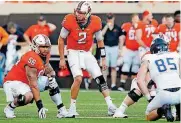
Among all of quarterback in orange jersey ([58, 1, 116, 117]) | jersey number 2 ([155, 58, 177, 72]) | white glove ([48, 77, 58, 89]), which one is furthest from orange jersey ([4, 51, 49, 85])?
jersey number 2 ([155, 58, 177, 72])

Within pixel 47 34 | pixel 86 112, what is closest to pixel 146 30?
pixel 47 34

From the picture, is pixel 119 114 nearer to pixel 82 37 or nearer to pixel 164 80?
pixel 164 80

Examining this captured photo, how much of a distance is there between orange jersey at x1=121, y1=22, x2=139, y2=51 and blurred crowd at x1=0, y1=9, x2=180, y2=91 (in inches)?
4.0

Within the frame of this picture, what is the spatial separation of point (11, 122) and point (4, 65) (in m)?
10.3

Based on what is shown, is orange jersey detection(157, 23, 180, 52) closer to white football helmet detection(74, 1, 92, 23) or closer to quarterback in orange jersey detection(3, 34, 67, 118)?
white football helmet detection(74, 1, 92, 23)

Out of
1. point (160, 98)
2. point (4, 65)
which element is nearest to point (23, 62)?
point (160, 98)

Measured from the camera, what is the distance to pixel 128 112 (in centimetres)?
1238

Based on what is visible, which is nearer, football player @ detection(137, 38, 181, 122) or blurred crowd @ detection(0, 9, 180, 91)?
football player @ detection(137, 38, 181, 122)

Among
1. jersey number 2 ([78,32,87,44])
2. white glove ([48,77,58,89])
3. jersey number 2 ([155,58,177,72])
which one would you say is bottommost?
white glove ([48,77,58,89])

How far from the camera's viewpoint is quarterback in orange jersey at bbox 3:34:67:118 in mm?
10828

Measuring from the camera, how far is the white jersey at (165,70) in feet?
32.8

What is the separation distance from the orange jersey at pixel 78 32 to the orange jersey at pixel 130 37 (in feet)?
23.0

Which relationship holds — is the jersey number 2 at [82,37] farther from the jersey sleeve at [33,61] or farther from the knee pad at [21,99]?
the knee pad at [21,99]

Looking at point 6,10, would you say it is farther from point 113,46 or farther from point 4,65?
point 113,46
